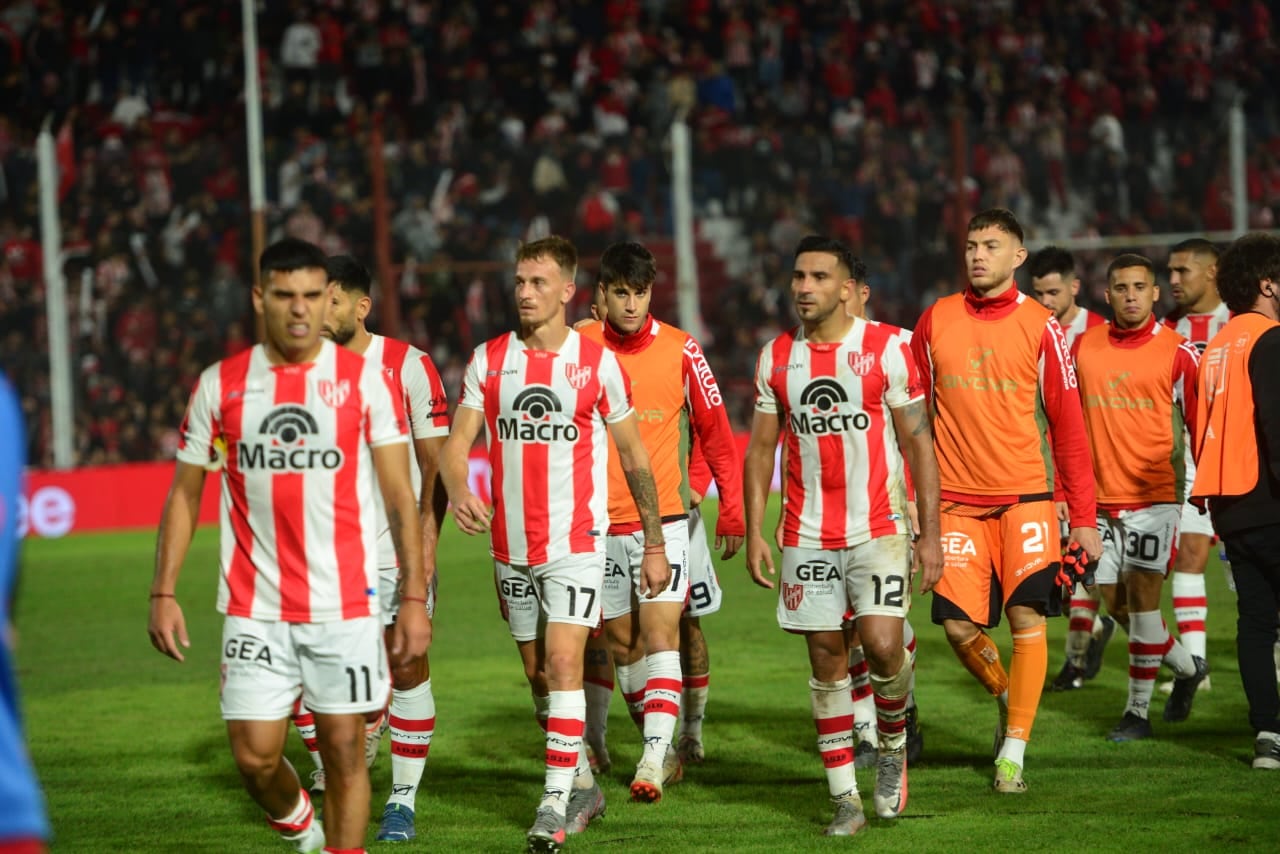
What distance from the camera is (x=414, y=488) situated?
674 centimetres

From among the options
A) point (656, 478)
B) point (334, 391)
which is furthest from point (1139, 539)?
point (334, 391)

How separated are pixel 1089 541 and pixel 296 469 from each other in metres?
3.38

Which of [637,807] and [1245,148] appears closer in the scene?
[637,807]

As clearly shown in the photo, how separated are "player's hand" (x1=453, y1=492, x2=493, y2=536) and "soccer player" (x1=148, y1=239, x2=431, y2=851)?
3.05 ft

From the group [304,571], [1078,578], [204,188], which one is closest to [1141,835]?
[1078,578]

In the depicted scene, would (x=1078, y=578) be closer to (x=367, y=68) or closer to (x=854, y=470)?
(x=854, y=470)

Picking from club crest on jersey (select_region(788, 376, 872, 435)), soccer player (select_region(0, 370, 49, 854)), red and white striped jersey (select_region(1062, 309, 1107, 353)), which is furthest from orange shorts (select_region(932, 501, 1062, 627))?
soccer player (select_region(0, 370, 49, 854))

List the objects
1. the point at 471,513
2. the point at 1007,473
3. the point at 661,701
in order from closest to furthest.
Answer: the point at 471,513 < the point at 1007,473 < the point at 661,701

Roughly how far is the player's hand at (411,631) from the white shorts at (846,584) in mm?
1704

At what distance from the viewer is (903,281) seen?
66.2 ft

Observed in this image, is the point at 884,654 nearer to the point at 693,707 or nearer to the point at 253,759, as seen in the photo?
the point at 693,707

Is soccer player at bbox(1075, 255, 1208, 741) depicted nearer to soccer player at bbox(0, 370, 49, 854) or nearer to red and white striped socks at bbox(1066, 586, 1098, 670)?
red and white striped socks at bbox(1066, 586, 1098, 670)

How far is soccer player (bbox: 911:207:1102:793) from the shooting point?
6949 mm

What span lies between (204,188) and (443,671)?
34.9 ft
